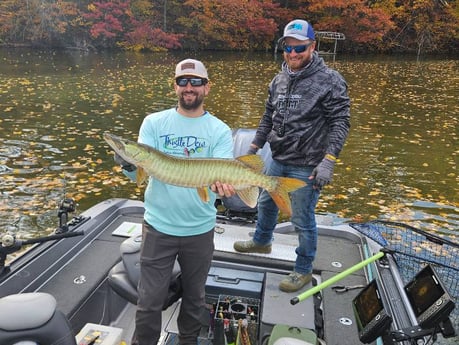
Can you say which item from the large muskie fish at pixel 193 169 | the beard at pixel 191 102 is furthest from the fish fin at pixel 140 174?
the beard at pixel 191 102

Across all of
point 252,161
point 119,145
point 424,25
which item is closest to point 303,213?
point 252,161

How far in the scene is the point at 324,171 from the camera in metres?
3.37

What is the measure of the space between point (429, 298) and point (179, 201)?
66.7 inches

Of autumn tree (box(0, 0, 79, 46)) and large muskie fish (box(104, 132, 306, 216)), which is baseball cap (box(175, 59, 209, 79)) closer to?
large muskie fish (box(104, 132, 306, 216))

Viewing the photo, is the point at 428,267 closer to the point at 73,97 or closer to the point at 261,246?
the point at 261,246

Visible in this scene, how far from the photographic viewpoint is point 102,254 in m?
4.07

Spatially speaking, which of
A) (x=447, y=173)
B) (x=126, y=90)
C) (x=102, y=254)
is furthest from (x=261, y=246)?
(x=126, y=90)

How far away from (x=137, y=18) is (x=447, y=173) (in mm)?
30207

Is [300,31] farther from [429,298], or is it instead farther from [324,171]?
[429,298]

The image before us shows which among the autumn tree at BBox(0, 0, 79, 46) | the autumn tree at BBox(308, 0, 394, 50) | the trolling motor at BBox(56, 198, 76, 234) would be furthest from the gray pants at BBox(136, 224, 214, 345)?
the autumn tree at BBox(308, 0, 394, 50)

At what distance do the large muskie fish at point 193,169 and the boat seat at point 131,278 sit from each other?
0.79m

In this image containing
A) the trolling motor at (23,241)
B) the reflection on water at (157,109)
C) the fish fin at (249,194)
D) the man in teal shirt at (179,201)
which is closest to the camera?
the man in teal shirt at (179,201)

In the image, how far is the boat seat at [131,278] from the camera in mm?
3168

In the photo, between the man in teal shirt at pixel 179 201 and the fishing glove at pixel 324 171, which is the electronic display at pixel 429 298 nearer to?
the fishing glove at pixel 324 171
